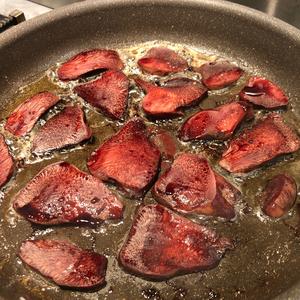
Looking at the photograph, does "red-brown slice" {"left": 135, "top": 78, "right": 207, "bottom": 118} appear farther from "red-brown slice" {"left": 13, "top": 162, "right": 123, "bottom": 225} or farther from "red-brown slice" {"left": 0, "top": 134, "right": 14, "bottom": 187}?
"red-brown slice" {"left": 0, "top": 134, "right": 14, "bottom": 187}

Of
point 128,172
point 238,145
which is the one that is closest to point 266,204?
point 238,145

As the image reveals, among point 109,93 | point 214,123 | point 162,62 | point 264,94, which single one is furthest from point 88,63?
point 264,94

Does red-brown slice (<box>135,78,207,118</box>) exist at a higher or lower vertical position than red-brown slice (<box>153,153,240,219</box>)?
higher

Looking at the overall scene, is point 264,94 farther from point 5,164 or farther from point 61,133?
point 5,164

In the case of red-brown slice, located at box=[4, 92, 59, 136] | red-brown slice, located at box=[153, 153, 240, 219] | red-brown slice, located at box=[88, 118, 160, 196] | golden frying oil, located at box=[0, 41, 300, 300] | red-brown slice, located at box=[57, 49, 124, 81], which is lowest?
golden frying oil, located at box=[0, 41, 300, 300]

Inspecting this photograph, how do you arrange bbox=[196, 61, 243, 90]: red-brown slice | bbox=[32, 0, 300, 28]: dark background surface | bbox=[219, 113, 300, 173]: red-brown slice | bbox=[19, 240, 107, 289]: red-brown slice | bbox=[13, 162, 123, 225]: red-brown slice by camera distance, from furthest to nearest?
1. bbox=[32, 0, 300, 28]: dark background surface
2. bbox=[196, 61, 243, 90]: red-brown slice
3. bbox=[219, 113, 300, 173]: red-brown slice
4. bbox=[13, 162, 123, 225]: red-brown slice
5. bbox=[19, 240, 107, 289]: red-brown slice

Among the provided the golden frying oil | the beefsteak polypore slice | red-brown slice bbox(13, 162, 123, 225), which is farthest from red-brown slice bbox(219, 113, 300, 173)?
red-brown slice bbox(13, 162, 123, 225)

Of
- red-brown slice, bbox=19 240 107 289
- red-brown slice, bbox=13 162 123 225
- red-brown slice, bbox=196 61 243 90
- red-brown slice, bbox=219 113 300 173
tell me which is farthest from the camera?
red-brown slice, bbox=196 61 243 90
